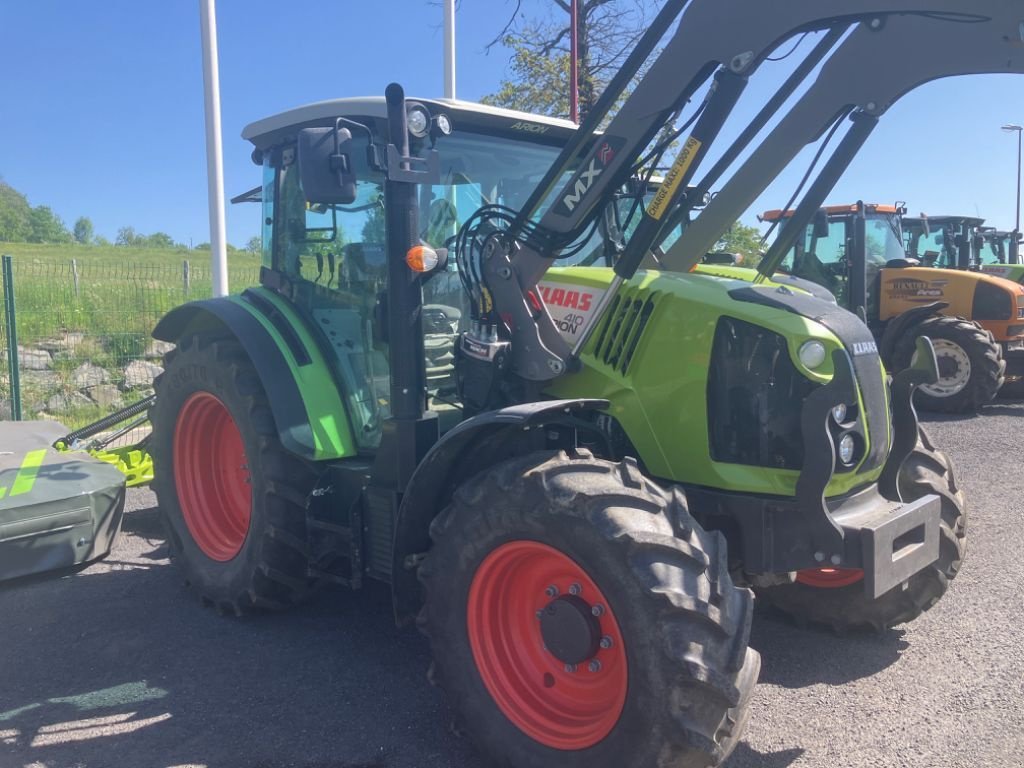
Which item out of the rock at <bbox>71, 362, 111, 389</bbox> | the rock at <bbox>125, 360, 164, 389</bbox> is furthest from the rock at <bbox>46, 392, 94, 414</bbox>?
the rock at <bbox>125, 360, 164, 389</bbox>

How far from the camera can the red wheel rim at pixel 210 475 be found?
15.6 feet

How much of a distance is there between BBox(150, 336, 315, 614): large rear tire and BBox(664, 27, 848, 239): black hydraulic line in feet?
6.93

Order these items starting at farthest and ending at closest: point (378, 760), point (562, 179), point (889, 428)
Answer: point (562, 179) < point (889, 428) < point (378, 760)

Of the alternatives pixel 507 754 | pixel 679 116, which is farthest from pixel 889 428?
pixel 507 754

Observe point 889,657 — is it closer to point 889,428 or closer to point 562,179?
point 889,428

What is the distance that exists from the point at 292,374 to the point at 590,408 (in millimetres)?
1586

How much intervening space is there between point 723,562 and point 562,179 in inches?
68.7

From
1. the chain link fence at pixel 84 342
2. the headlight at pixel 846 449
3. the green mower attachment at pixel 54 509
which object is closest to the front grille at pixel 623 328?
the headlight at pixel 846 449

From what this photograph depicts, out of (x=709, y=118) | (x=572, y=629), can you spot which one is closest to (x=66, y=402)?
(x=572, y=629)

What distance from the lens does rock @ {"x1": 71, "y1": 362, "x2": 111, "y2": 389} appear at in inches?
376

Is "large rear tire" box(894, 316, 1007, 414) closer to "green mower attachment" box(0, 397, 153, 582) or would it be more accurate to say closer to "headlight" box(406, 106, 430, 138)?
"headlight" box(406, 106, 430, 138)

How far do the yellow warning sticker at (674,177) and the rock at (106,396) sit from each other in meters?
8.01

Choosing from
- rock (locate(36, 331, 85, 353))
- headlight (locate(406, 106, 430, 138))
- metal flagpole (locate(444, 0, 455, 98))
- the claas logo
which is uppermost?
metal flagpole (locate(444, 0, 455, 98))

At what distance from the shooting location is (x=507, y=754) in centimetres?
292
